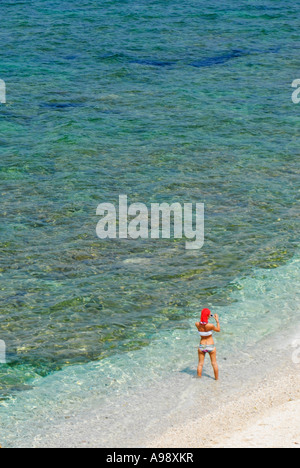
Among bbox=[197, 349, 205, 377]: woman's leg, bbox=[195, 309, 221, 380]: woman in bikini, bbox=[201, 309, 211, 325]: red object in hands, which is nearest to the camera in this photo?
bbox=[201, 309, 211, 325]: red object in hands

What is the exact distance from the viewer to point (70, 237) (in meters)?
21.3

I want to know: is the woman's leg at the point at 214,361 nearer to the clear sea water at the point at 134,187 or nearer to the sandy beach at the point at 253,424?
the sandy beach at the point at 253,424

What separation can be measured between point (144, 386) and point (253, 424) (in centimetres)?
281

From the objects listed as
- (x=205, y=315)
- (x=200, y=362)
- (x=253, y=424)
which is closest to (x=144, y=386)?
(x=200, y=362)

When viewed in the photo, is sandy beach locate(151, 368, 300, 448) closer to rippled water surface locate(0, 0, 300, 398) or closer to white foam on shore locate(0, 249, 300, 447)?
white foam on shore locate(0, 249, 300, 447)

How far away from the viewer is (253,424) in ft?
42.2

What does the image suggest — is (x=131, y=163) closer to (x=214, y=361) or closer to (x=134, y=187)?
(x=134, y=187)

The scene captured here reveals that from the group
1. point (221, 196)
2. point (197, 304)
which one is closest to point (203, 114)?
point (221, 196)

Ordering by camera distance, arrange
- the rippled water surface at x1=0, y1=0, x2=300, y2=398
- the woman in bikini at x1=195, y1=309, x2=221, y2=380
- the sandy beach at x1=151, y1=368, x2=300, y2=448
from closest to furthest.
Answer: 1. the sandy beach at x1=151, y1=368, x2=300, y2=448
2. the woman in bikini at x1=195, y1=309, x2=221, y2=380
3. the rippled water surface at x1=0, y1=0, x2=300, y2=398

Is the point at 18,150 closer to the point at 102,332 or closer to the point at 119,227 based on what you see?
the point at 119,227

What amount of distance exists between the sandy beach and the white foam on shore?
0.46 m

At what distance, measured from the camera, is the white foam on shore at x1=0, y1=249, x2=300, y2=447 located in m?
13.2

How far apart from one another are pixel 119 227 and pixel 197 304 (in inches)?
202

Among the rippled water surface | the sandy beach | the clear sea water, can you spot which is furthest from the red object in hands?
the rippled water surface
